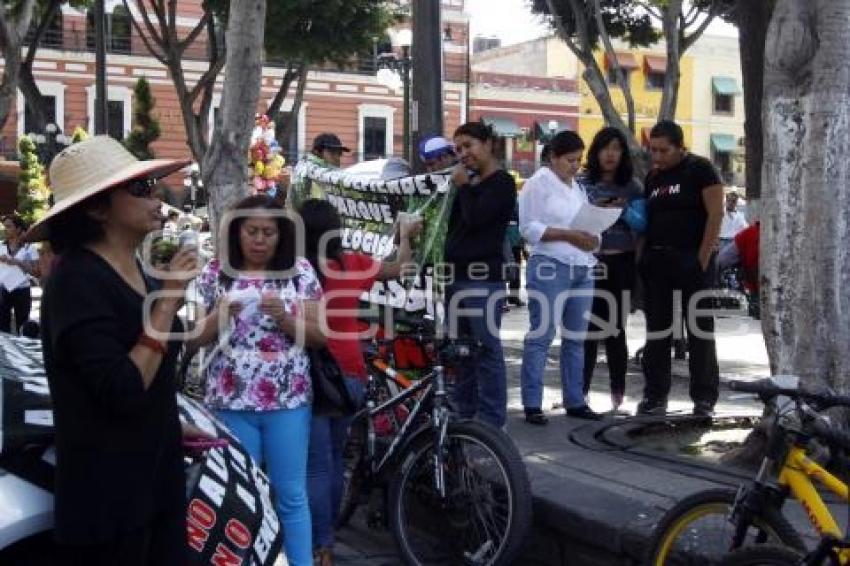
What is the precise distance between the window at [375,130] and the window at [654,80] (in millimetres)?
12836

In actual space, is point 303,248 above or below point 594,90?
below

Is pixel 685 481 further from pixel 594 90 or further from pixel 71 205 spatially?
pixel 594 90

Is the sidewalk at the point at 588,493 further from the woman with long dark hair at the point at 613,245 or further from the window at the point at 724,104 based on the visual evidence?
the window at the point at 724,104

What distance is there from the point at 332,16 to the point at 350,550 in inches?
639

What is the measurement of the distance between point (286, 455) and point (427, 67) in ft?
15.2

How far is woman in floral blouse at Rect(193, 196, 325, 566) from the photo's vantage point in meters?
4.51

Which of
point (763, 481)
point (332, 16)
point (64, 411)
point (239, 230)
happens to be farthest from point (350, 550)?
point (332, 16)

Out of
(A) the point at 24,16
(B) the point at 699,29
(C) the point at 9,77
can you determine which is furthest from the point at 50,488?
(B) the point at 699,29

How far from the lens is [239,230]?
457cm

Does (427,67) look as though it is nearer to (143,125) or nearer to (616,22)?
(616,22)

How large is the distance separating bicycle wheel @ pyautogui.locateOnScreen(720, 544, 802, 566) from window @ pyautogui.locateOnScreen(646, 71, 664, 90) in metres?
48.9

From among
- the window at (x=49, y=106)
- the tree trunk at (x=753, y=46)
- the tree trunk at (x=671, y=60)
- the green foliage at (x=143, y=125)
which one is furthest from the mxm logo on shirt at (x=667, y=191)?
the window at (x=49, y=106)

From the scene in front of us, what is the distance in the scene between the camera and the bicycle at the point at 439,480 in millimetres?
4848

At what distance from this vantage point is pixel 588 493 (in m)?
5.39
